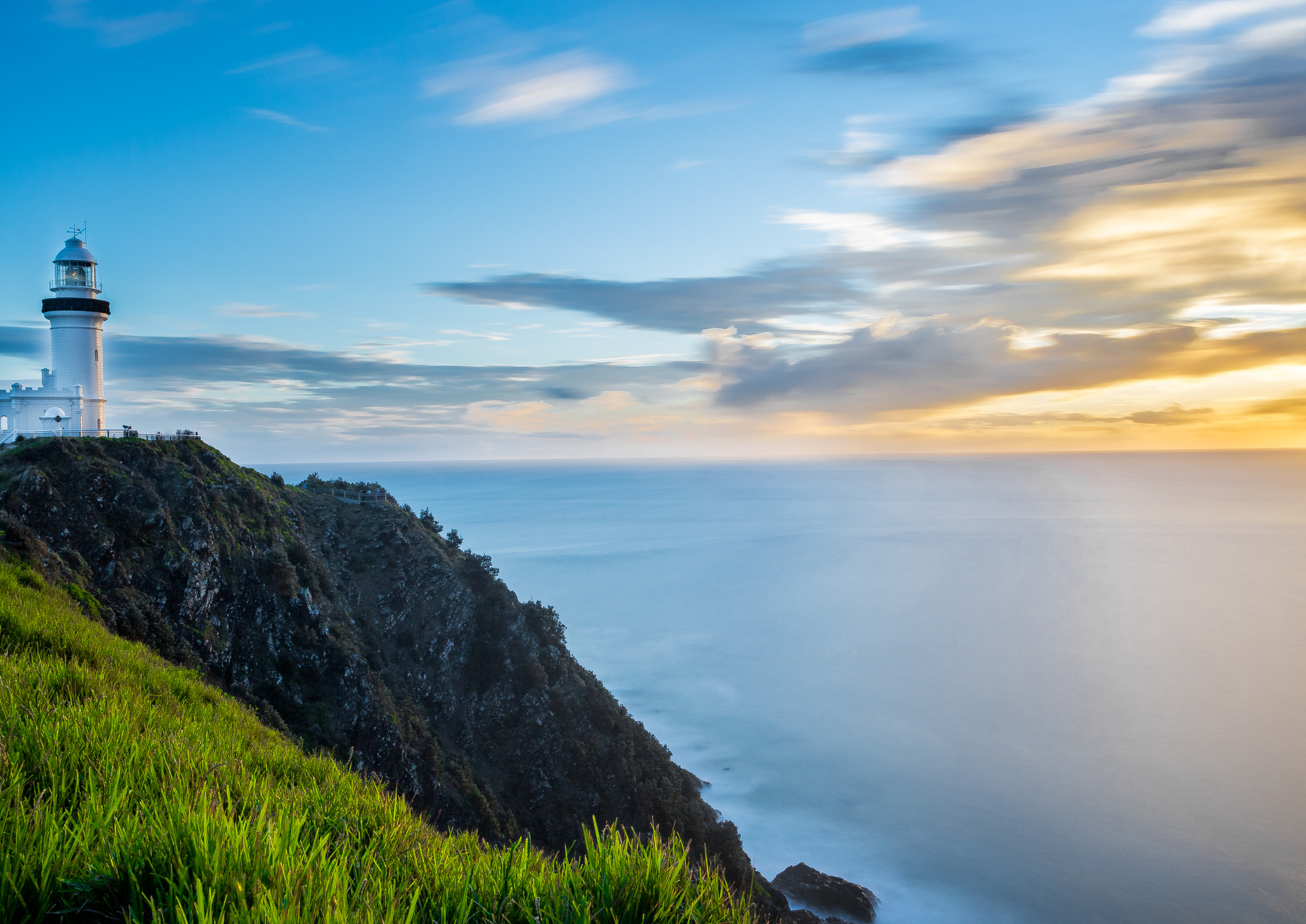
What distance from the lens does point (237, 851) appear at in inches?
91.6

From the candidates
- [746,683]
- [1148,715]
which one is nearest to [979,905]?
[746,683]

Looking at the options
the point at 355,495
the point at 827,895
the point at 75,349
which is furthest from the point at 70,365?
the point at 827,895

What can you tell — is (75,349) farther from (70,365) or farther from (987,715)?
(987,715)

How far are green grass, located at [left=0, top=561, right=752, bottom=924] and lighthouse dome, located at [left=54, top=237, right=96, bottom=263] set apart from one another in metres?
39.4

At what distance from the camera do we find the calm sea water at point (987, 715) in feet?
149

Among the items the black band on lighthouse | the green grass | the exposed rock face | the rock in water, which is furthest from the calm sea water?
the black band on lighthouse

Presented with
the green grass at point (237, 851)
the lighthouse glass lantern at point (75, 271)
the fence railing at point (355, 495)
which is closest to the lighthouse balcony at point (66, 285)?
the lighthouse glass lantern at point (75, 271)

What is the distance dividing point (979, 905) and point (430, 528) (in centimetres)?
4118

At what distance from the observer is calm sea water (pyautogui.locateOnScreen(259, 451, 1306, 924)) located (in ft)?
149

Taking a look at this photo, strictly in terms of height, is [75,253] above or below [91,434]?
above

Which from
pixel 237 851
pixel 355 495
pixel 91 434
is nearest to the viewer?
pixel 237 851

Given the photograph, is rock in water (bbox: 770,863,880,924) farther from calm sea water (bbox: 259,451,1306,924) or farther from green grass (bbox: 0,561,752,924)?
green grass (bbox: 0,561,752,924)

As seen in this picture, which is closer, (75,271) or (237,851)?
(237,851)

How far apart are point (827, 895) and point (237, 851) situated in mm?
44745
